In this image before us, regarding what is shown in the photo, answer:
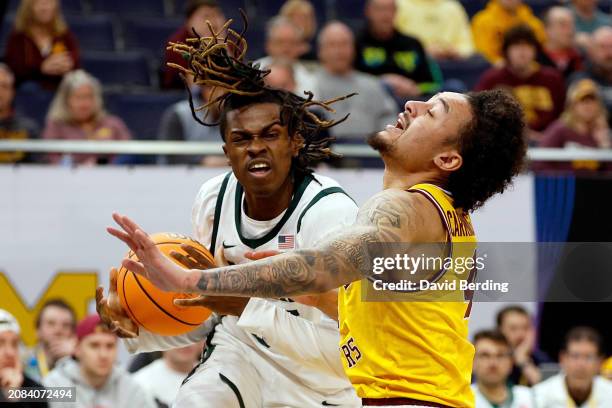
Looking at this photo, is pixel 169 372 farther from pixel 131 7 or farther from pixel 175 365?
pixel 131 7

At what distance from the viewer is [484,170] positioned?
4.20 m

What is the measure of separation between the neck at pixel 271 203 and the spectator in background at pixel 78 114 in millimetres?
3699

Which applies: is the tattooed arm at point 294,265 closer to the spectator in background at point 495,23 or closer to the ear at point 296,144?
the ear at point 296,144

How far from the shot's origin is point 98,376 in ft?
23.7

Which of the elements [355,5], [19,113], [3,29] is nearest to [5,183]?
[19,113]

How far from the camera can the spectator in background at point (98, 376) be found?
7180 mm

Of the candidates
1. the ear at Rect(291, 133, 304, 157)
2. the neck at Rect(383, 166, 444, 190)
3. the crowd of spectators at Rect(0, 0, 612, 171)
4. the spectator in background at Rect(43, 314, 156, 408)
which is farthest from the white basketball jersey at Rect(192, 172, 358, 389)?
the crowd of spectators at Rect(0, 0, 612, 171)

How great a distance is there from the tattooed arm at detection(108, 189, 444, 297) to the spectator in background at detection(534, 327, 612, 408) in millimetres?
4108

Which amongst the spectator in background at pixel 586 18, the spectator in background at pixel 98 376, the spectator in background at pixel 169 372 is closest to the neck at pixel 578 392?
the spectator in background at pixel 169 372

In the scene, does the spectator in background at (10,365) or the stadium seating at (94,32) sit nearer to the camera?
the spectator in background at (10,365)

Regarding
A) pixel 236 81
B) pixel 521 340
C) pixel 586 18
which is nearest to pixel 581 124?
pixel 521 340

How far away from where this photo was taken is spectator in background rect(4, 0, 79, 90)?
9.34 metres

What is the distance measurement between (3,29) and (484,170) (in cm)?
715

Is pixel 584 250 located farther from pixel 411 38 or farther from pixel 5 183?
pixel 5 183
